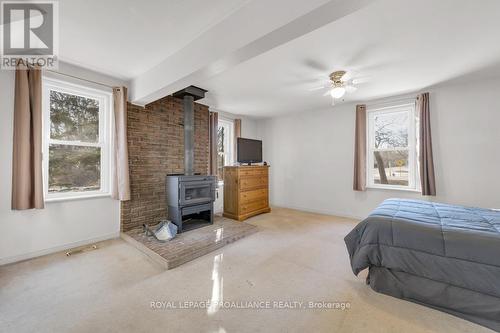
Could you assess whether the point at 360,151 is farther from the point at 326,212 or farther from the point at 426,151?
the point at 326,212

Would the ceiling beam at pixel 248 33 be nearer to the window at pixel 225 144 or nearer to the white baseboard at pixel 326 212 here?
the window at pixel 225 144

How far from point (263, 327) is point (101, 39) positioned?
10.2 feet

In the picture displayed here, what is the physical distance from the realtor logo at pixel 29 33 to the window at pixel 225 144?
3.06 meters

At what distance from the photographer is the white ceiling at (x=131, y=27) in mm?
1662

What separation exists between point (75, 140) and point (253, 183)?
305 cm

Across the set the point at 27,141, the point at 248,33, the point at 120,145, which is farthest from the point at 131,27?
the point at 27,141

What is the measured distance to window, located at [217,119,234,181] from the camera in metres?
4.93

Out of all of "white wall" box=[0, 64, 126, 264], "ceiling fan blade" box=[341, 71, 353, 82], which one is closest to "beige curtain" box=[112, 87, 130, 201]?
"white wall" box=[0, 64, 126, 264]

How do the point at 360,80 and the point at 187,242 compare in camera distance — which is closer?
the point at 187,242

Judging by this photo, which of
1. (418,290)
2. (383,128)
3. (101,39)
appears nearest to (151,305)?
(418,290)

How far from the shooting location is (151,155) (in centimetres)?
346

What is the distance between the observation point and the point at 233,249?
275cm

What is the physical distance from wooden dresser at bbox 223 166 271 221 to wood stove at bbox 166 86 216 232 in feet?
2.02

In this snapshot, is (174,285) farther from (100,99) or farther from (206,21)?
(100,99)
